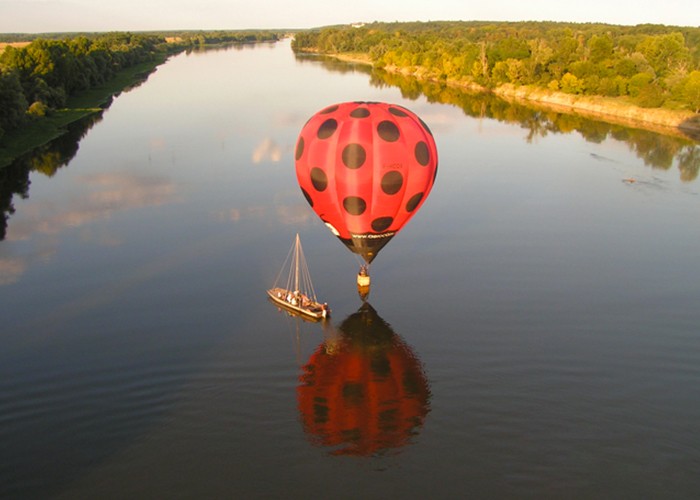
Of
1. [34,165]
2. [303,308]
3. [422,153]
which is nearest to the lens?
[422,153]

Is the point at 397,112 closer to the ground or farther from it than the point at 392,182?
farther from it

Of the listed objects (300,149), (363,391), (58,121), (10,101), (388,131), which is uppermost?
(388,131)

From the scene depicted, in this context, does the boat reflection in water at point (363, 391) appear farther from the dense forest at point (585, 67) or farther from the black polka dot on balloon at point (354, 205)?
the dense forest at point (585, 67)

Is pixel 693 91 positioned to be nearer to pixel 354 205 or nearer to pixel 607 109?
pixel 607 109

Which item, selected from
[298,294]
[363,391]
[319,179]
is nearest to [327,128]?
[319,179]

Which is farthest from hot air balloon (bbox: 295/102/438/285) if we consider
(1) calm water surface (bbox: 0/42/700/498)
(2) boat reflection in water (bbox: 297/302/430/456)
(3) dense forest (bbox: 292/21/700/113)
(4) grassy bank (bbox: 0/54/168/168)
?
(3) dense forest (bbox: 292/21/700/113)

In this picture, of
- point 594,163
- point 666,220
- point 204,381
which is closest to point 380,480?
point 204,381
